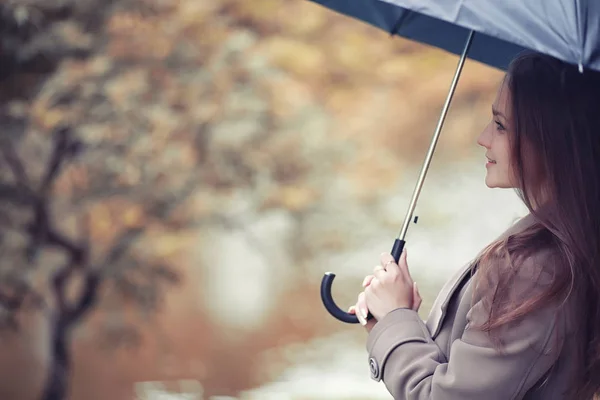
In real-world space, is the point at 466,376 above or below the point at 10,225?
above

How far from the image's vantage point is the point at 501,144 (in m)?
1.28

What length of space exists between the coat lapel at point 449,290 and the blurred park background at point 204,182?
2.63 meters

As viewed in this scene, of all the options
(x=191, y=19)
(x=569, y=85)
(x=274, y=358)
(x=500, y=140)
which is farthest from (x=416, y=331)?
(x=191, y=19)

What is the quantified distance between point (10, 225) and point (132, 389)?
3.30 ft

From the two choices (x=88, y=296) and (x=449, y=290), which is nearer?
(x=449, y=290)

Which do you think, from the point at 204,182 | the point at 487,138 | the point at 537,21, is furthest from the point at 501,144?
the point at 204,182

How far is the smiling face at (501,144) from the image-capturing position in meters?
1.27

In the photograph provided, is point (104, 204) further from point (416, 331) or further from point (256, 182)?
point (416, 331)

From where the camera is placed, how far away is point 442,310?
A: 133 centimetres

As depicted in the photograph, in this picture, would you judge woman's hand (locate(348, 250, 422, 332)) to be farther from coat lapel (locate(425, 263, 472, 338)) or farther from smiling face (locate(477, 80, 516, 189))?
smiling face (locate(477, 80, 516, 189))

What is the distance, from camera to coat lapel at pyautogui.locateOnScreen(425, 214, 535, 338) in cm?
128

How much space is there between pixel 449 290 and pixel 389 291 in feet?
0.33

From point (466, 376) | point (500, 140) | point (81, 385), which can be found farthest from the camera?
point (81, 385)

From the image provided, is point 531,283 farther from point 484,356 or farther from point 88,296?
point 88,296
